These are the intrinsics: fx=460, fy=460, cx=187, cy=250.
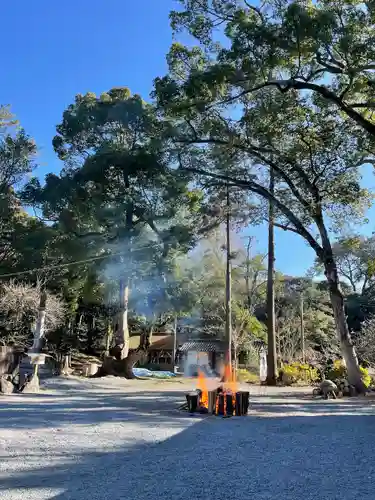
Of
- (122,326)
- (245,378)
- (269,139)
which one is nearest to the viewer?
(269,139)

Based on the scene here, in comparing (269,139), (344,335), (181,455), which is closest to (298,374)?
(344,335)

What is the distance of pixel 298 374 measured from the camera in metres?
18.7

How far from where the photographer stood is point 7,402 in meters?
10.1

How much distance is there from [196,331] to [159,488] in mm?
27237

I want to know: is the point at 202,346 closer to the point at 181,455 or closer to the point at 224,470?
the point at 181,455

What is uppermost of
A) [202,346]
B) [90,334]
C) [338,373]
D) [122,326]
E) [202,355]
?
[90,334]

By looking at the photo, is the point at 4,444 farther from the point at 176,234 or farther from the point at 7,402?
the point at 176,234

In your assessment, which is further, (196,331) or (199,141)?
(196,331)

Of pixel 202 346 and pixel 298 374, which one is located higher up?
pixel 202 346

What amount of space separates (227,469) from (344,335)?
9.41m

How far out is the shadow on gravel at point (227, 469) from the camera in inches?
136

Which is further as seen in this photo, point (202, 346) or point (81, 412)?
point (202, 346)

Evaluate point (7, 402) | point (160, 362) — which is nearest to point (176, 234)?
point (7, 402)

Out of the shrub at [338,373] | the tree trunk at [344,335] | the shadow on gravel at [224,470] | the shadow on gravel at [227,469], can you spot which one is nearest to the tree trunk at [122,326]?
the shrub at [338,373]
